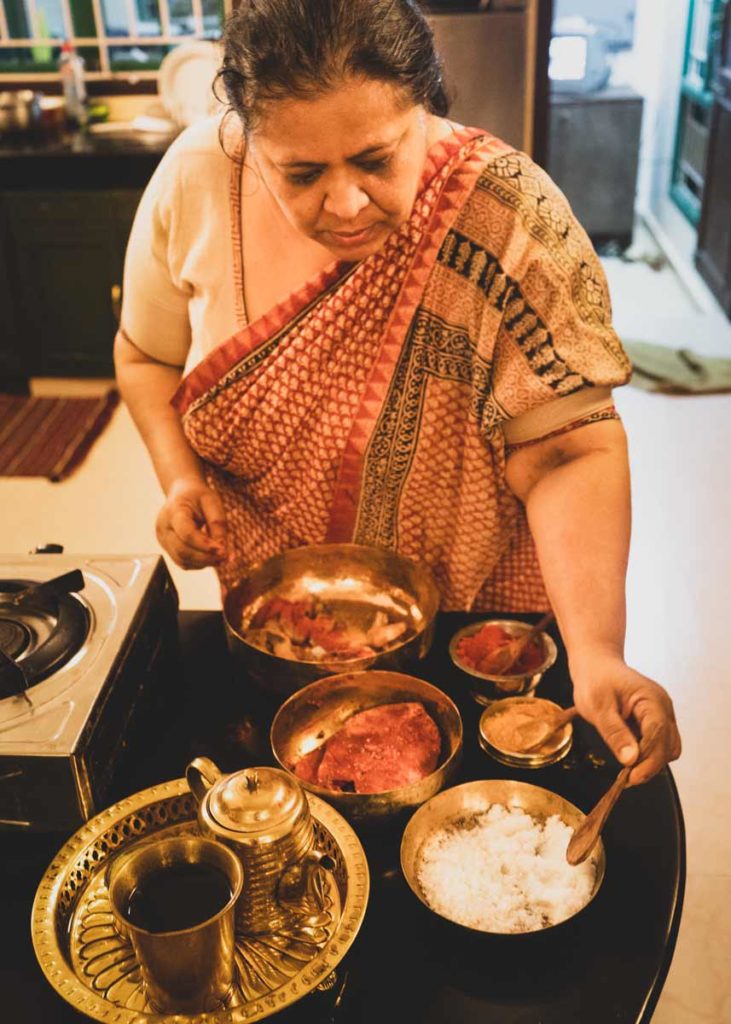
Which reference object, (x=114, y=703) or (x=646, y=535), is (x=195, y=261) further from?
(x=646, y=535)

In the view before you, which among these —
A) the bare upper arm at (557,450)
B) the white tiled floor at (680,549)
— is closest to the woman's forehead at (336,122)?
the bare upper arm at (557,450)

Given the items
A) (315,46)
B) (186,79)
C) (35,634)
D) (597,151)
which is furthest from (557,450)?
(597,151)

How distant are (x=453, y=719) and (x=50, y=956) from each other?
1.50 ft

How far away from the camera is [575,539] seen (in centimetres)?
116

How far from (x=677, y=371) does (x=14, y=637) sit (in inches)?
147

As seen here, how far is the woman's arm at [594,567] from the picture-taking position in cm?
94

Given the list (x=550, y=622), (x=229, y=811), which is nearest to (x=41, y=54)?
(x=550, y=622)

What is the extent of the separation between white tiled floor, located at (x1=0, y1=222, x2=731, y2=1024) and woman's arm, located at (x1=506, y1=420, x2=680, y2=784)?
102 cm

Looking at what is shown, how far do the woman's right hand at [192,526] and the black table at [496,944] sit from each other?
0.97 ft

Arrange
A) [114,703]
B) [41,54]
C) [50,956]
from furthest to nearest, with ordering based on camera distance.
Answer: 1. [41,54]
2. [114,703]
3. [50,956]

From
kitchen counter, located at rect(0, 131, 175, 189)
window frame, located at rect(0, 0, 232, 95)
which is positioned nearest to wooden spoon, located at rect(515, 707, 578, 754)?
kitchen counter, located at rect(0, 131, 175, 189)

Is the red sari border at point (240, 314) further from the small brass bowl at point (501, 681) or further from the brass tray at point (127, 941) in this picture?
the brass tray at point (127, 941)

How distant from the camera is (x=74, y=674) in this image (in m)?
1.03

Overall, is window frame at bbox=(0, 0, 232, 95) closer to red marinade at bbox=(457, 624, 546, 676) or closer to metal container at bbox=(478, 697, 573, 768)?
red marinade at bbox=(457, 624, 546, 676)
